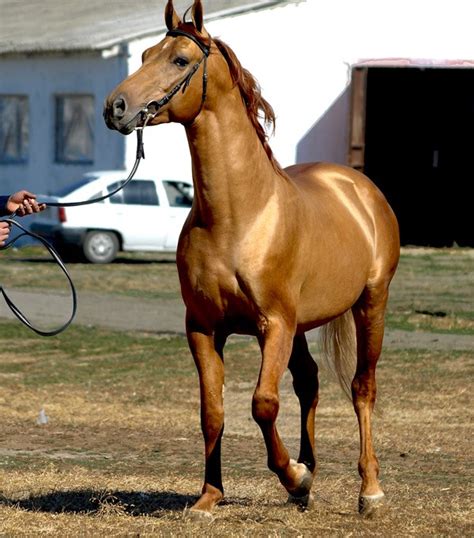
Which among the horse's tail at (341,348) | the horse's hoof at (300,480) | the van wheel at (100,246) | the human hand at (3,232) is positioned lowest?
the van wheel at (100,246)

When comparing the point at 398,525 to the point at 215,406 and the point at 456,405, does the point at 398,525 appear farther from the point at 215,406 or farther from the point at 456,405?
the point at 456,405

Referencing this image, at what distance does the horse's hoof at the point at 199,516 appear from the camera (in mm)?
7277

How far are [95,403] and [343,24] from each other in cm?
1952

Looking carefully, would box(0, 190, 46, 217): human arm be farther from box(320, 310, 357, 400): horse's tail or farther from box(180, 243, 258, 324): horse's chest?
box(320, 310, 357, 400): horse's tail

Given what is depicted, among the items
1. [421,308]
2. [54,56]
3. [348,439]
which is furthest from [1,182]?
[348,439]

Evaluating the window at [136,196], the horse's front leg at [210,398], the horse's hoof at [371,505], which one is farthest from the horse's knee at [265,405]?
the window at [136,196]

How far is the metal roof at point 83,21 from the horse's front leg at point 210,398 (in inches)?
836

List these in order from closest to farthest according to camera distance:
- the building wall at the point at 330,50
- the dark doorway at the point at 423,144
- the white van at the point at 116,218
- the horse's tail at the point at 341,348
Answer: the horse's tail at the point at 341,348 < the white van at the point at 116,218 < the building wall at the point at 330,50 < the dark doorway at the point at 423,144

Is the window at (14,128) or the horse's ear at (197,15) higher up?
the horse's ear at (197,15)

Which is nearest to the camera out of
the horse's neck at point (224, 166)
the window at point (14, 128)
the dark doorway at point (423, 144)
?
the horse's neck at point (224, 166)

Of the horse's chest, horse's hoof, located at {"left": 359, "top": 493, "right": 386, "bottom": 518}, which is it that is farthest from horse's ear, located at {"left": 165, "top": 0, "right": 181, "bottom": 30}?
horse's hoof, located at {"left": 359, "top": 493, "right": 386, "bottom": 518}

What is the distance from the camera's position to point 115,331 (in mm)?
16562

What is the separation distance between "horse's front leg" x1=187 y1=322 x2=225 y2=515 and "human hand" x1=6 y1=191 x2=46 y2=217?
3.39ft

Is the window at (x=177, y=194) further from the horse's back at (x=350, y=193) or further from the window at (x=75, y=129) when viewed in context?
the horse's back at (x=350, y=193)
